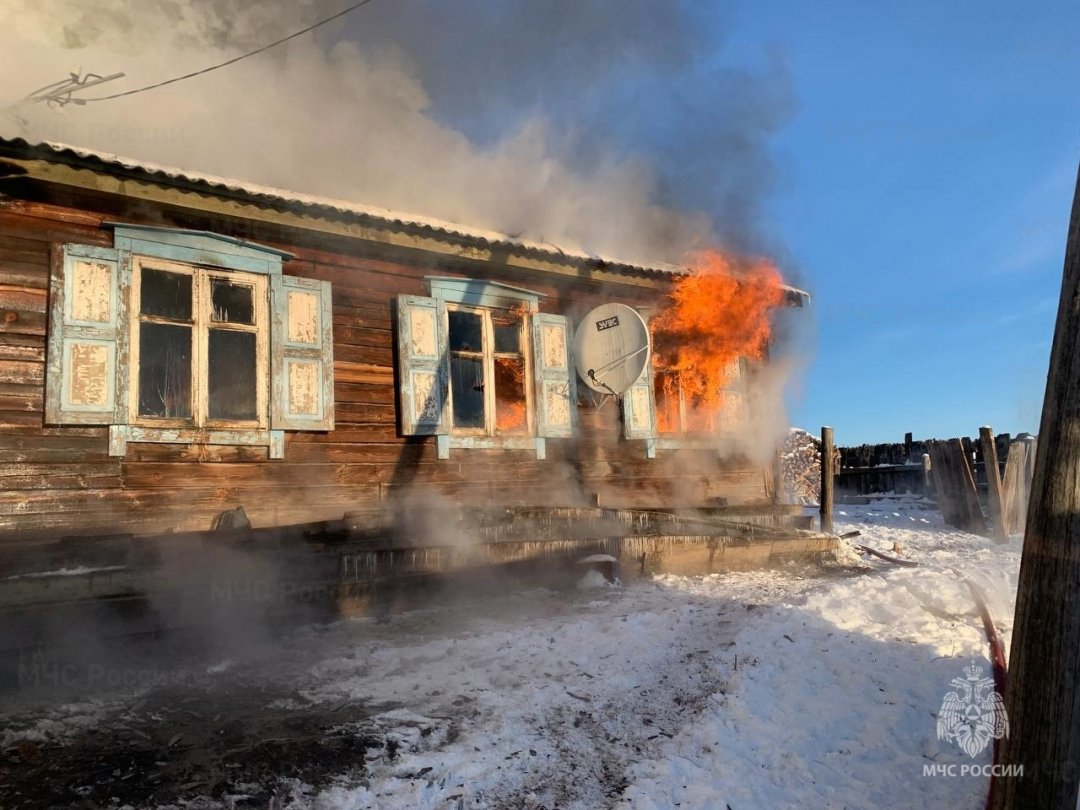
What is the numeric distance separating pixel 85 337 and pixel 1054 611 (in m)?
7.37

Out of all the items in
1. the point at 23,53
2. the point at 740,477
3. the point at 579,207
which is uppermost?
the point at 23,53

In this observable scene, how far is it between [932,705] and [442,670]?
297 centimetres

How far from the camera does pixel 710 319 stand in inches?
400

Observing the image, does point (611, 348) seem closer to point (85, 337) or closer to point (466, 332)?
point (466, 332)

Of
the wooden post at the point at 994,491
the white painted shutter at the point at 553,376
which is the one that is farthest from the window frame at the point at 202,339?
the wooden post at the point at 994,491

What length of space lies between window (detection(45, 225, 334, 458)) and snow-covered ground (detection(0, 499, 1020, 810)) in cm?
282

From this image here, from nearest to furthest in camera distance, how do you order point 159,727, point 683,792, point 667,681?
point 683,792
point 159,727
point 667,681

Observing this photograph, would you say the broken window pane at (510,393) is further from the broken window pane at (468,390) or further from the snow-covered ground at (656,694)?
the snow-covered ground at (656,694)

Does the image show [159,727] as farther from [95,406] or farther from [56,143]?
[56,143]

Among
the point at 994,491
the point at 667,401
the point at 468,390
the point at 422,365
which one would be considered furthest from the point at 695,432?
the point at 994,491

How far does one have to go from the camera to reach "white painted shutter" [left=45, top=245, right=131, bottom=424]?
600 centimetres

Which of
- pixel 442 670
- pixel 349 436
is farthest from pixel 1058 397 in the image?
pixel 349 436

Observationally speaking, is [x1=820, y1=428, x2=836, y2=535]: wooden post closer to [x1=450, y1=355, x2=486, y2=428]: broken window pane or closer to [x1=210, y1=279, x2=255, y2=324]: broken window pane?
[x1=450, y1=355, x2=486, y2=428]: broken window pane

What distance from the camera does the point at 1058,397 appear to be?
8.72 feet
